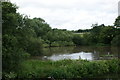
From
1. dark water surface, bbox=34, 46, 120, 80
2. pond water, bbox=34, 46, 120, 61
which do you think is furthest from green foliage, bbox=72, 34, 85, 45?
dark water surface, bbox=34, 46, 120, 80

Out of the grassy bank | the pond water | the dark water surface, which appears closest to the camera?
the grassy bank

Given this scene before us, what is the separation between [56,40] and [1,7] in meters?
47.2

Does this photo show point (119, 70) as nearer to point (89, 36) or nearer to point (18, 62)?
point (18, 62)

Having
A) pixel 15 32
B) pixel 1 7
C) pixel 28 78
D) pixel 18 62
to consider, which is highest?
pixel 1 7

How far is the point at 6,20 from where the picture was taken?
12094 millimetres

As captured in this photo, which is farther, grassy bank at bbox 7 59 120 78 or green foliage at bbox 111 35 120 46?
green foliage at bbox 111 35 120 46

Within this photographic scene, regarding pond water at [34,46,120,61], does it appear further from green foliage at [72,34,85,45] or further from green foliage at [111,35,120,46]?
green foliage at [72,34,85,45]

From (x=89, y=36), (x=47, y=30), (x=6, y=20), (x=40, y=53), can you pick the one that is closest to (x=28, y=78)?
(x=6, y=20)

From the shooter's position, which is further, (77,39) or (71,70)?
(77,39)

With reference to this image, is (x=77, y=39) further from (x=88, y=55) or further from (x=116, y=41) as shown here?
(x=88, y=55)

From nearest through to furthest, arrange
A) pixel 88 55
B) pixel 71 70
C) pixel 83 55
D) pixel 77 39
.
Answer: pixel 71 70
pixel 88 55
pixel 83 55
pixel 77 39

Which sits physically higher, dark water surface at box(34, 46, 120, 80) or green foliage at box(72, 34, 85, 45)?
green foliage at box(72, 34, 85, 45)

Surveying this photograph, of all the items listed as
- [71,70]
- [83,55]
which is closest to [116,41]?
[83,55]

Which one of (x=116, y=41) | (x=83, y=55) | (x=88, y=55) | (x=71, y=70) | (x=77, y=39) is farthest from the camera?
(x=77, y=39)
